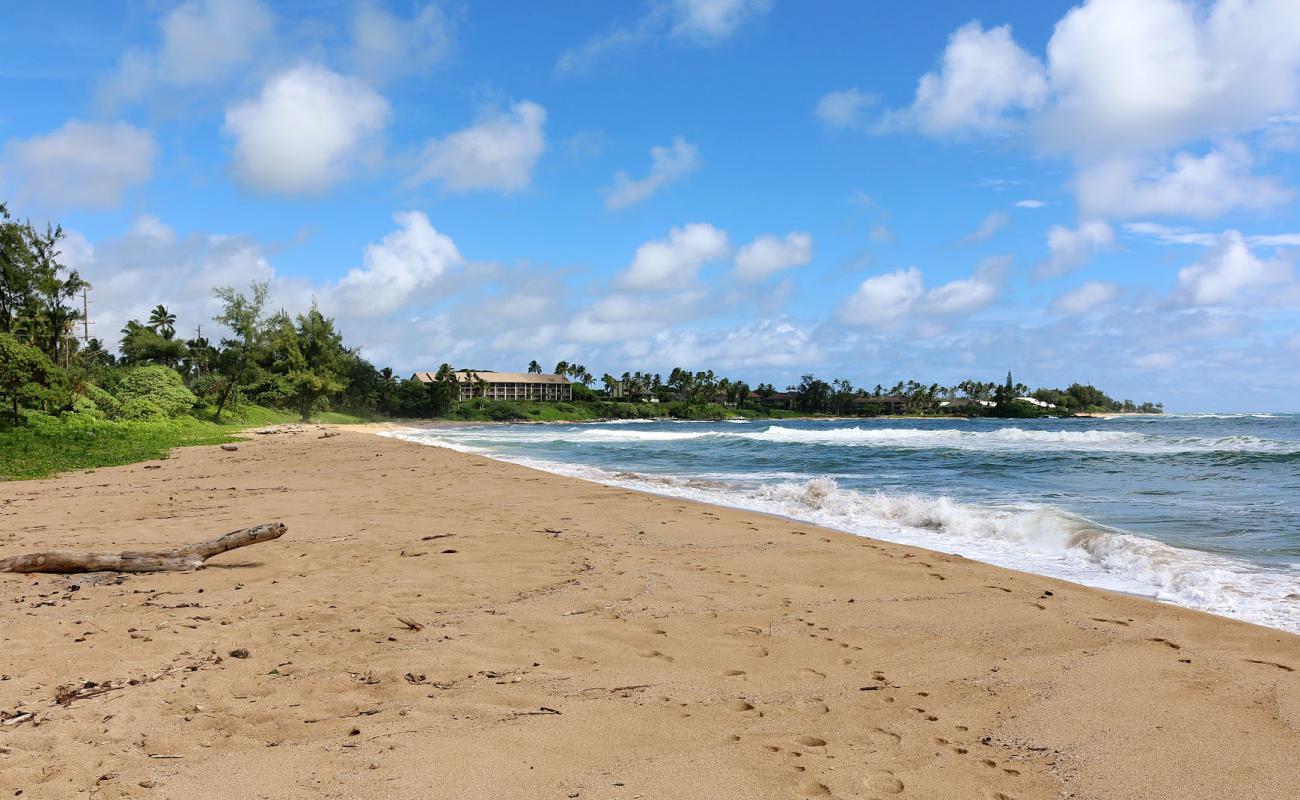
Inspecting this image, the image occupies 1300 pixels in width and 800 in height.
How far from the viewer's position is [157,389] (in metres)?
38.8

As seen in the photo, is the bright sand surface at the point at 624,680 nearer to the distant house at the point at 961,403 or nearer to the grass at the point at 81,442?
the grass at the point at 81,442

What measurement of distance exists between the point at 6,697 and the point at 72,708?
436 mm

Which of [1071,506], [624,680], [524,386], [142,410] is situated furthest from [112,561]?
[524,386]

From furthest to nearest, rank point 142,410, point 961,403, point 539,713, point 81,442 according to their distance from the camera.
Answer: point 961,403, point 142,410, point 81,442, point 539,713

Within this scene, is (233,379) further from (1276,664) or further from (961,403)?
(961,403)

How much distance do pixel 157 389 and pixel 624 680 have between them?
43.4m

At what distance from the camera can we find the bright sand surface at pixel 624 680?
10.1 feet

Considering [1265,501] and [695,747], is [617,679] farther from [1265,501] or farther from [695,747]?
[1265,501]

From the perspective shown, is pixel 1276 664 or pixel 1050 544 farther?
pixel 1050 544

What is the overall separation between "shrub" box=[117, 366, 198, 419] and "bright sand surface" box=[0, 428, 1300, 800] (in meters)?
34.9

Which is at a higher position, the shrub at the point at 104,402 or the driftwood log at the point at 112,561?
the shrub at the point at 104,402

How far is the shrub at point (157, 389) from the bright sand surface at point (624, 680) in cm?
3487

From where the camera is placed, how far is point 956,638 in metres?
5.04

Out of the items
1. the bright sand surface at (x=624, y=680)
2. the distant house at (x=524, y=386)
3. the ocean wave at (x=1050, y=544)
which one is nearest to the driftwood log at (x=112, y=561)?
the bright sand surface at (x=624, y=680)
